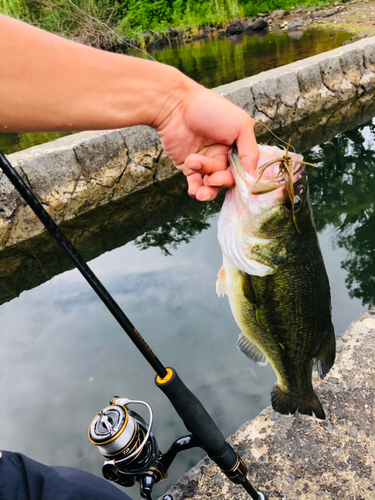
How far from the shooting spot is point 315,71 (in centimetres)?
747

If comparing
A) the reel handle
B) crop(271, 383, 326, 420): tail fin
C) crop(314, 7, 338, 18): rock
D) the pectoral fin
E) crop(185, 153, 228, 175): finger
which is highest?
crop(185, 153, 228, 175): finger

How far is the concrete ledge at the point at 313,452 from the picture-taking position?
1.74 m

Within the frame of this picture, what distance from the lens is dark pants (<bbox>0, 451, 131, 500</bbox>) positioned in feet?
2.91

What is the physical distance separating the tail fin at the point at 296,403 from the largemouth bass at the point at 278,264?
27 millimetres

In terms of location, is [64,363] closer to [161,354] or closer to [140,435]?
[161,354]

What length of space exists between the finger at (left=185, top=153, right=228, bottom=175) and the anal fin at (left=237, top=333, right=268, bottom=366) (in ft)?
2.83

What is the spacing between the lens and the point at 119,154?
18.1 feet

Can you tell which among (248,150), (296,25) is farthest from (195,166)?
(296,25)

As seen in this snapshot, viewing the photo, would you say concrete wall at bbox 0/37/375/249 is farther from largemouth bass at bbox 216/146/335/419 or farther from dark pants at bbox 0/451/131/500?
dark pants at bbox 0/451/131/500

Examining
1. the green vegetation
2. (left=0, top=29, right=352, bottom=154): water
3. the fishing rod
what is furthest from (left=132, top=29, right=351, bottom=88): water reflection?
the fishing rod

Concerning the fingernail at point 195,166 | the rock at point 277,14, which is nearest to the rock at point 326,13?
the rock at point 277,14

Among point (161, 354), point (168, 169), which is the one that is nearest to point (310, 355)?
point (161, 354)

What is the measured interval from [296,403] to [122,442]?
847 millimetres

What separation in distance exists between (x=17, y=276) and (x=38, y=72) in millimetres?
3801
